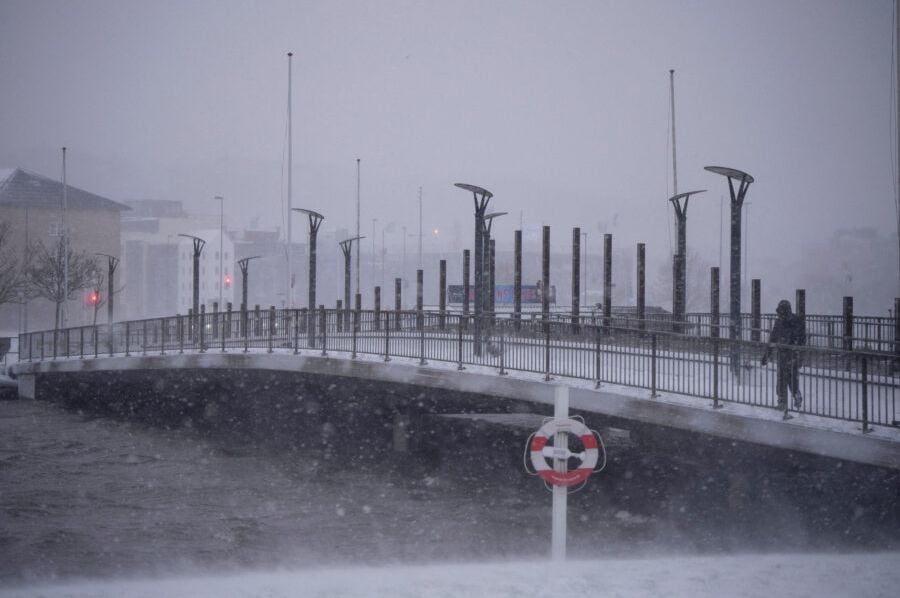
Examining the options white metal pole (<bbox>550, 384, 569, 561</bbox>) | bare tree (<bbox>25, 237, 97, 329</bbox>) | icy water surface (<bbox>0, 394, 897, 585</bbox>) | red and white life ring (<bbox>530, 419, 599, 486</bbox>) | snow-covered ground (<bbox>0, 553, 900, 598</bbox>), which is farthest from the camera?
bare tree (<bbox>25, 237, 97, 329</bbox>)

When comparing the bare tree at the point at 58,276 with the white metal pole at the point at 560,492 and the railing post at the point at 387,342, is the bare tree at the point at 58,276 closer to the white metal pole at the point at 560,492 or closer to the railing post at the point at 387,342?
the railing post at the point at 387,342

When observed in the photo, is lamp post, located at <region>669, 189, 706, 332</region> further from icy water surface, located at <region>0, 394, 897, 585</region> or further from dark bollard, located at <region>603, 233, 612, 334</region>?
icy water surface, located at <region>0, 394, 897, 585</region>

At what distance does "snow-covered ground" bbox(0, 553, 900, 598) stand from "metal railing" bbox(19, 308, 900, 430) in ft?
7.90

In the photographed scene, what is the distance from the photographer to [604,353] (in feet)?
48.7

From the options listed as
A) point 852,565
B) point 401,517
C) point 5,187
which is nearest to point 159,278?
point 5,187

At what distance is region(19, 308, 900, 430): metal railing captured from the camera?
11.7 metres

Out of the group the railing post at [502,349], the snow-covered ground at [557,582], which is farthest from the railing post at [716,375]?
the railing post at [502,349]

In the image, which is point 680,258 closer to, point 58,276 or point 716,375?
point 716,375

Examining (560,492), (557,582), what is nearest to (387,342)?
(560,492)

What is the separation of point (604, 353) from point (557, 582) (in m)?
6.85

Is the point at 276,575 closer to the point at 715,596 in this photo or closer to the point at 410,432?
the point at 715,596

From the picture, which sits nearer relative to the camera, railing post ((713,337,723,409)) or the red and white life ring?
the red and white life ring

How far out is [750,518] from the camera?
13445 millimetres

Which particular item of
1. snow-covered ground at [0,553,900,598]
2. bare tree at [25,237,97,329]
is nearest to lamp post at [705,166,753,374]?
snow-covered ground at [0,553,900,598]
